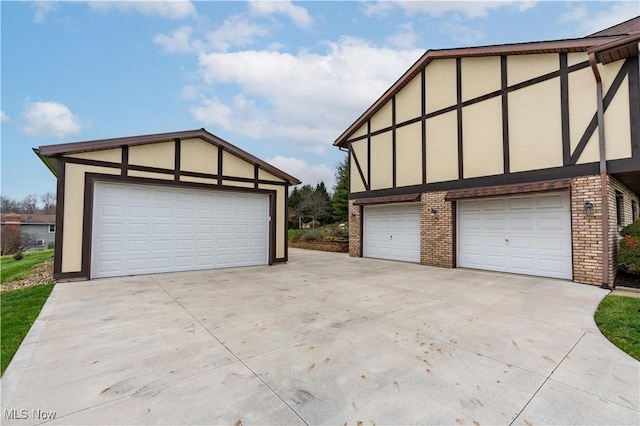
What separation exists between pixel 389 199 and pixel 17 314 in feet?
34.1

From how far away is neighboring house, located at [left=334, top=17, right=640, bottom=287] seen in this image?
6.68 m

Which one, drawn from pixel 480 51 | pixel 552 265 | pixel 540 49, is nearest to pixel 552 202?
pixel 552 265

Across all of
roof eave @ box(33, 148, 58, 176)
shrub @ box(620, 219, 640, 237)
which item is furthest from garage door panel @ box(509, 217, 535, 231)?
roof eave @ box(33, 148, 58, 176)

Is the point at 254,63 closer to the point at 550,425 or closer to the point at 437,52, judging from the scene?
the point at 437,52

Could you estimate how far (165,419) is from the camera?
6.73ft

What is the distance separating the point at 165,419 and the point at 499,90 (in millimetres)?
10550

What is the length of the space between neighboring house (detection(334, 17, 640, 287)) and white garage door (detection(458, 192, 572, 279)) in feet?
0.09

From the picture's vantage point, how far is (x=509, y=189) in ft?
26.7

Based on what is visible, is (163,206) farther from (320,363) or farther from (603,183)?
(603,183)

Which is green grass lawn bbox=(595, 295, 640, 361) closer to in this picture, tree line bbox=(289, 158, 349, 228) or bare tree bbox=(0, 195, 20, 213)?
tree line bbox=(289, 158, 349, 228)

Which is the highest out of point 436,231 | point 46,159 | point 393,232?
point 46,159

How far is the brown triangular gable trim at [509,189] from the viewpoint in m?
7.31

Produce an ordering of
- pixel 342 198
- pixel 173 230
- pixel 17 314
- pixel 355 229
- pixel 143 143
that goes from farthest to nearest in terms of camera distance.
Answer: pixel 342 198 < pixel 355 229 < pixel 173 230 < pixel 143 143 < pixel 17 314

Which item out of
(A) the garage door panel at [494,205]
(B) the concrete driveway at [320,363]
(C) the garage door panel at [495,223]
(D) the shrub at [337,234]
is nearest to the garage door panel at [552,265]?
(C) the garage door panel at [495,223]
